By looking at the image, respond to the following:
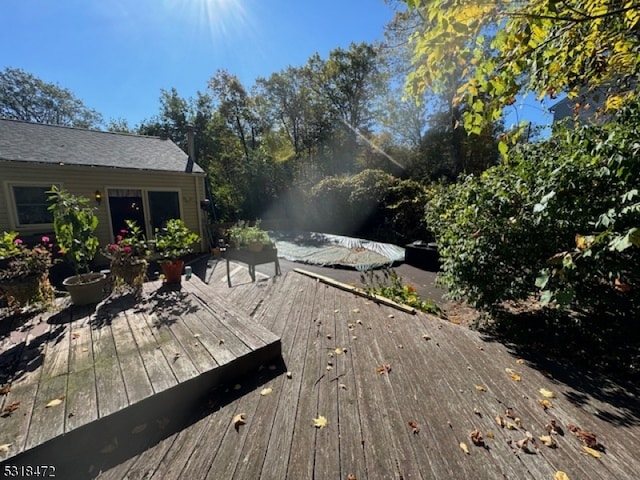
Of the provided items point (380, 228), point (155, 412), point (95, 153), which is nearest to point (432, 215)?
point (155, 412)

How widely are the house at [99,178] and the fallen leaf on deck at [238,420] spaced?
734 centimetres

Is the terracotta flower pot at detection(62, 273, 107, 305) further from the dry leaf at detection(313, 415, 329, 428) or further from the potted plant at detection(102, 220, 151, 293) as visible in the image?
the dry leaf at detection(313, 415, 329, 428)

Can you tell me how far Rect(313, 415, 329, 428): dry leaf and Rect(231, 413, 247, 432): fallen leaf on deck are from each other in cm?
45

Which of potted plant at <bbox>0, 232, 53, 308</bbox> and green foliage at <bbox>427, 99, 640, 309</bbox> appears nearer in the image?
green foliage at <bbox>427, 99, 640, 309</bbox>

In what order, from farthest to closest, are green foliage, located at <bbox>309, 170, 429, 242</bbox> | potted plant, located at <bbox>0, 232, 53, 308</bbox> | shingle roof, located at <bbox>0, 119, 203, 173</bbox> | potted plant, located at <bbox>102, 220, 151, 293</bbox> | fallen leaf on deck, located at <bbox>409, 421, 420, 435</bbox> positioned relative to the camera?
1. green foliage, located at <bbox>309, 170, 429, 242</bbox>
2. shingle roof, located at <bbox>0, 119, 203, 173</bbox>
3. potted plant, located at <bbox>102, 220, 151, 293</bbox>
4. potted plant, located at <bbox>0, 232, 53, 308</bbox>
5. fallen leaf on deck, located at <bbox>409, 421, 420, 435</bbox>

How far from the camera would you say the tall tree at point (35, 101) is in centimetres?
1977

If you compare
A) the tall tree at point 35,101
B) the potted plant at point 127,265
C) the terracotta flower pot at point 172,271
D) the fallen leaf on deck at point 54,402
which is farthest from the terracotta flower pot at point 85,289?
the tall tree at point 35,101

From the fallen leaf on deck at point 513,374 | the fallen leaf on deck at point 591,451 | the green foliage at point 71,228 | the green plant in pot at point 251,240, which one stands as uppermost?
the green foliage at point 71,228

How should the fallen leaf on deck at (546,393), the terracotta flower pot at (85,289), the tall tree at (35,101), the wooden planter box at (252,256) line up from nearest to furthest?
the fallen leaf on deck at (546,393)
the terracotta flower pot at (85,289)
the wooden planter box at (252,256)
the tall tree at (35,101)

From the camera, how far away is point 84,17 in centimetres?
538

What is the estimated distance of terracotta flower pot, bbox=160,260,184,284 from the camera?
3801 mm

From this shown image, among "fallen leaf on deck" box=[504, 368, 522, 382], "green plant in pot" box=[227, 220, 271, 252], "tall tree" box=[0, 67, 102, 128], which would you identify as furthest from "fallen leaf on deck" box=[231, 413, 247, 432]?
"tall tree" box=[0, 67, 102, 128]

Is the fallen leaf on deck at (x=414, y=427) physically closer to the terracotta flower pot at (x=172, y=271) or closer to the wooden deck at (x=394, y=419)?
the wooden deck at (x=394, y=419)

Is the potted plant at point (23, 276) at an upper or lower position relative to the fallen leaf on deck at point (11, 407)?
upper
